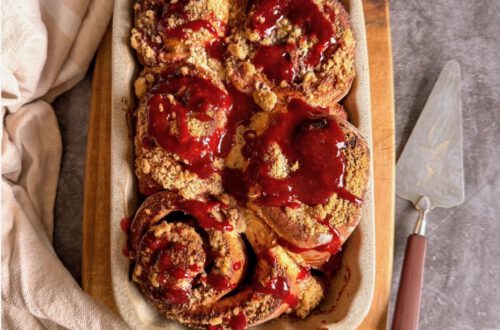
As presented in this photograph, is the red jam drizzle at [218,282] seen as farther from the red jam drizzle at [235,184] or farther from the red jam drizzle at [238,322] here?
the red jam drizzle at [235,184]

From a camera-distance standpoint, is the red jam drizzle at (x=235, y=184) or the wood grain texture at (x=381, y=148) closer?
the red jam drizzle at (x=235, y=184)

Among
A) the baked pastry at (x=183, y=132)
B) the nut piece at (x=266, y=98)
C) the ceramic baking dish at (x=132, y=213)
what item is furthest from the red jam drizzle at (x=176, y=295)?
the nut piece at (x=266, y=98)

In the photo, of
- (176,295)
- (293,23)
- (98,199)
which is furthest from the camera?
(98,199)

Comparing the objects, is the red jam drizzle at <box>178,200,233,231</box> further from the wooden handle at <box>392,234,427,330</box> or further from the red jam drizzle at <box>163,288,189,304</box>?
the wooden handle at <box>392,234,427,330</box>

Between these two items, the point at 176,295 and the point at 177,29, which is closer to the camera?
the point at 176,295

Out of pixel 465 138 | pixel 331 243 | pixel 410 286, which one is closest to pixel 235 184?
pixel 331 243

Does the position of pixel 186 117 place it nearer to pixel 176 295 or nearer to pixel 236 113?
pixel 236 113

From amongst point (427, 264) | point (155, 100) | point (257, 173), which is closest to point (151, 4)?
point (155, 100)
